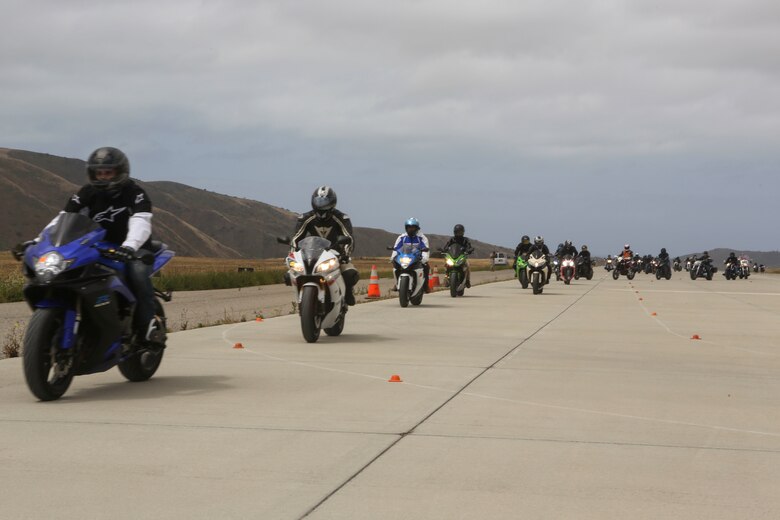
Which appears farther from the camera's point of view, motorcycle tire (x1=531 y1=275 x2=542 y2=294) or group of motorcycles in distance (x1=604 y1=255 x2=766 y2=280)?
group of motorcycles in distance (x1=604 y1=255 x2=766 y2=280)

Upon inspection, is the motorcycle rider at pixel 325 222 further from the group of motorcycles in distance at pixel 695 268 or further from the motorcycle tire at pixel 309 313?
the group of motorcycles in distance at pixel 695 268

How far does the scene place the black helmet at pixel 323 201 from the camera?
14.6m

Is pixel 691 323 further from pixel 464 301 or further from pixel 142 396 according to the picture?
pixel 142 396

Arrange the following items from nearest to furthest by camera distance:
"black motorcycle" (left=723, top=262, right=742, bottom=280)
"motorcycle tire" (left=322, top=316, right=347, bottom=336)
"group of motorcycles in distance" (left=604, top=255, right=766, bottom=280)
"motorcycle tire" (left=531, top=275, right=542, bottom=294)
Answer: "motorcycle tire" (left=322, top=316, right=347, bottom=336), "motorcycle tire" (left=531, top=275, right=542, bottom=294), "group of motorcycles in distance" (left=604, top=255, right=766, bottom=280), "black motorcycle" (left=723, top=262, right=742, bottom=280)

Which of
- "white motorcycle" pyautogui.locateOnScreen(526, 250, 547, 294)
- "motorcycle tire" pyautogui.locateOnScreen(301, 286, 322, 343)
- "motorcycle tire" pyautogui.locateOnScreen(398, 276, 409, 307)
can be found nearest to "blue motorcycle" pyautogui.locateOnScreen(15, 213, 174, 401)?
"motorcycle tire" pyautogui.locateOnScreen(301, 286, 322, 343)

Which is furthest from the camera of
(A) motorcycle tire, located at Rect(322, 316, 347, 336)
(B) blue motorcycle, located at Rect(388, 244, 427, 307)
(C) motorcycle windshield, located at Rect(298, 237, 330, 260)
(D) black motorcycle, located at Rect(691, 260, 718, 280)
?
(D) black motorcycle, located at Rect(691, 260, 718, 280)

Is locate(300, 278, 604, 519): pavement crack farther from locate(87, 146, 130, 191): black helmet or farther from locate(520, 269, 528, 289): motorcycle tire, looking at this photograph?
locate(520, 269, 528, 289): motorcycle tire

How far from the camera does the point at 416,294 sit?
913 inches

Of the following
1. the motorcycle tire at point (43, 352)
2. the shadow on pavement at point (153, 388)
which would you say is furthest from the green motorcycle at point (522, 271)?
the motorcycle tire at point (43, 352)

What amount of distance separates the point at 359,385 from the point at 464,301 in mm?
16845

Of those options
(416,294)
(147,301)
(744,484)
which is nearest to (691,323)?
(416,294)

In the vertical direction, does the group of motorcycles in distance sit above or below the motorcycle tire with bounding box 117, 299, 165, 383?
above

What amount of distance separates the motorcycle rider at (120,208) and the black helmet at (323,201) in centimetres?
562

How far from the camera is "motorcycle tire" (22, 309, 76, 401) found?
25.6ft
